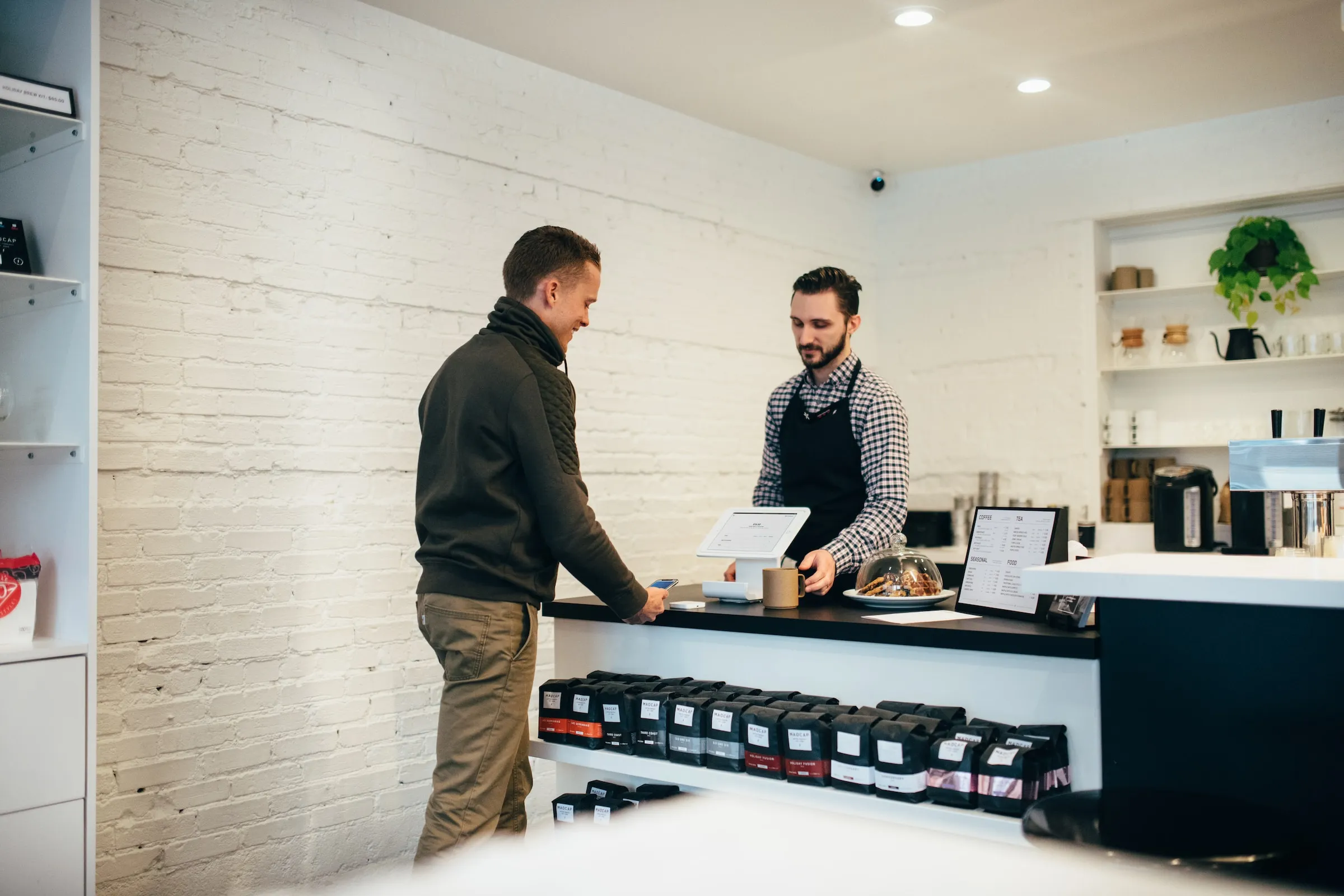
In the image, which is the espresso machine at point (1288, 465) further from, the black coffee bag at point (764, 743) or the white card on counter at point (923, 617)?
the black coffee bag at point (764, 743)

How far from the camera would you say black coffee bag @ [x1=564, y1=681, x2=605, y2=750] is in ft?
8.14

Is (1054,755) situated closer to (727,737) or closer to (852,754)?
(852,754)

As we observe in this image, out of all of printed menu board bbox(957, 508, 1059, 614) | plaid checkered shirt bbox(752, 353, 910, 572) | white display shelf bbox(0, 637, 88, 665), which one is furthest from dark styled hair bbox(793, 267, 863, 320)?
white display shelf bbox(0, 637, 88, 665)

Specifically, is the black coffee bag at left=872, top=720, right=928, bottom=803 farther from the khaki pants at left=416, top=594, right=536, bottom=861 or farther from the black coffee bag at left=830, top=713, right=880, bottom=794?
the khaki pants at left=416, top=594, right=536, bottom=861

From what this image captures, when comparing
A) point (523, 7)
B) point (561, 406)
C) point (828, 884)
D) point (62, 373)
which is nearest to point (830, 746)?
point (561, 406)

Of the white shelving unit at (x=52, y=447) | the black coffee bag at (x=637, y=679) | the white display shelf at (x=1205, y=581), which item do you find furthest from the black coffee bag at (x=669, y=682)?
the white shelving unit at (x=52, y=447)

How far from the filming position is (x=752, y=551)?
104 inches

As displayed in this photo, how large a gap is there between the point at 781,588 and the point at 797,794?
1.88 feet

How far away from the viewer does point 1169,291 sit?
5316 millimetres

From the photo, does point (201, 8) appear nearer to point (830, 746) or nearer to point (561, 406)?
point (561, 406)

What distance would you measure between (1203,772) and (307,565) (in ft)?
8.82

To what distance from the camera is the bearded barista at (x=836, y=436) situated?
303 centimetres

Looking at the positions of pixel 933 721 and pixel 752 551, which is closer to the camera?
pixel 933 721

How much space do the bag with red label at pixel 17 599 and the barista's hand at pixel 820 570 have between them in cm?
178
